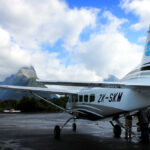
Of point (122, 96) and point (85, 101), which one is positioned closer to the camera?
point (122, 96)

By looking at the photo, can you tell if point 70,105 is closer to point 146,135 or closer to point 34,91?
point 34,91

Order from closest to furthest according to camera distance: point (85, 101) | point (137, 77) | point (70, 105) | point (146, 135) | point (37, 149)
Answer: point (37, 149) → point (137, 77) → point (146, 135) → point (85, 101) → point (70, 105)

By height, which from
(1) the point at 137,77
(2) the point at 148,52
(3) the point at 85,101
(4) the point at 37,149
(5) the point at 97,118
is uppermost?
(2) the point at 148,52

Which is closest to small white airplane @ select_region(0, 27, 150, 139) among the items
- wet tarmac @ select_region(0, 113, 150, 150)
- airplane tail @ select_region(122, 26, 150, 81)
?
airplane tail @ select_region(122, 26, 150, 81)

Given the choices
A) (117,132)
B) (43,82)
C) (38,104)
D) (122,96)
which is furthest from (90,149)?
(38,104)

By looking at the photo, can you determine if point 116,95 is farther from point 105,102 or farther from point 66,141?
point 66,141

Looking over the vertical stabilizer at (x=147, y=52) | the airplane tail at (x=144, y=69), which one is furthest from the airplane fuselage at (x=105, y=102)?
the vertical stabilizer at (x=147, y=52)

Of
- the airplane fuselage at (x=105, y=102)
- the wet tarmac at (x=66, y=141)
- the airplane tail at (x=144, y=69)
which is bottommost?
the wet tarmac at (x=66, y=141)

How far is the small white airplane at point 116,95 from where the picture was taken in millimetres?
7350

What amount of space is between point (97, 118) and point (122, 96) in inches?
88.1

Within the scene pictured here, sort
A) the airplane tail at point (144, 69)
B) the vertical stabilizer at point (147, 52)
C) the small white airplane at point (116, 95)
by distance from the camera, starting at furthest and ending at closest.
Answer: the vertical stabilizer at point (147, 52) < the airplane tail at point (144, 69) < the small white airplane at point (116, 95)

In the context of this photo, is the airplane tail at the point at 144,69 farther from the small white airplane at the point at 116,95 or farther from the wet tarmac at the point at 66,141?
the wet tarmac at the point at 66,141

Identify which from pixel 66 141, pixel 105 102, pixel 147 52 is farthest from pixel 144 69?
pixel 66 141

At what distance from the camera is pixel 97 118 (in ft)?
33.6
